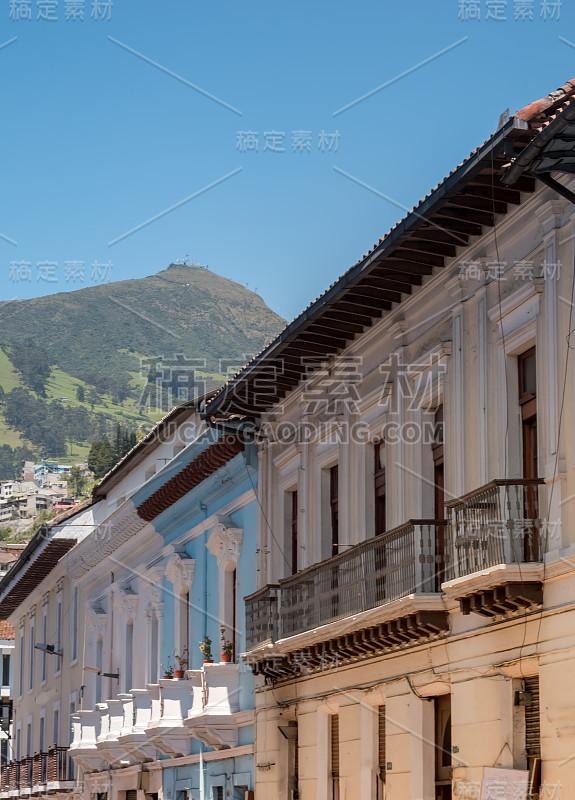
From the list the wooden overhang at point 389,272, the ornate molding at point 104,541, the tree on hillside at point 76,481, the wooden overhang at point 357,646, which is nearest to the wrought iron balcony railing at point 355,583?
the wooden overhang at point 357,646

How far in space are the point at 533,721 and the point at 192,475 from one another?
12.4m

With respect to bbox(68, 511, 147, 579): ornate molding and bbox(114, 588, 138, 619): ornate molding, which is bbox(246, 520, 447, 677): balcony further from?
bbox(114, 588, 138, 619): ornate molding

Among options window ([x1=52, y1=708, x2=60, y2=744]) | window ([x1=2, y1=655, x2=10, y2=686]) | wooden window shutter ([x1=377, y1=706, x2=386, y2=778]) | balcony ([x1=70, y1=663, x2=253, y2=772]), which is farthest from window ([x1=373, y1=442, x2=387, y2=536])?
window ([x1=2, y1=655, x2=10, y2=686])

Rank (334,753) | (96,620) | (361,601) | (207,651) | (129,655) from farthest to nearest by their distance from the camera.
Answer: (96,620) < (129,655) < (207,651) < (334,753) < (361,601)

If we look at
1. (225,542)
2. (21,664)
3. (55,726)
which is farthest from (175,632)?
(21,664)

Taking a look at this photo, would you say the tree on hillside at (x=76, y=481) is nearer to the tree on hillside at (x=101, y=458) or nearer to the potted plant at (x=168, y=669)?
the tree on hillside at (x=101, y=458)

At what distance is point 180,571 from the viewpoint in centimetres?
2641

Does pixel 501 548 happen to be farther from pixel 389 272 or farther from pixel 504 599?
pixel 389 272

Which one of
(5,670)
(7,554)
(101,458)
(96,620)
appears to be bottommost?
(96,620)

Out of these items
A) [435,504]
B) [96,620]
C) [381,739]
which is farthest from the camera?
[96,620]

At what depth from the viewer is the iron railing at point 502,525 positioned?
43.6 ft

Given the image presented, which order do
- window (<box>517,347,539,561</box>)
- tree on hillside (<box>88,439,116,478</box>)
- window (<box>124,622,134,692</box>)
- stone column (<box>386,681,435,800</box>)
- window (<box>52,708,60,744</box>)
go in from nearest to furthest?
1. window (<box>517,347,539,561</box>)
2. stone column (<box>386,681,435,800</box>)
3. window (<box>124,622,134,692</box>)
4. window (<box>52,708,60,744</box>)
5. tree on hillside (<box>88,439,116,478</box>)

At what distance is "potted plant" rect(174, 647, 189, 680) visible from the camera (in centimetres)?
2544

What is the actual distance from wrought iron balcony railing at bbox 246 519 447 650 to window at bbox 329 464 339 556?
3.62ft
